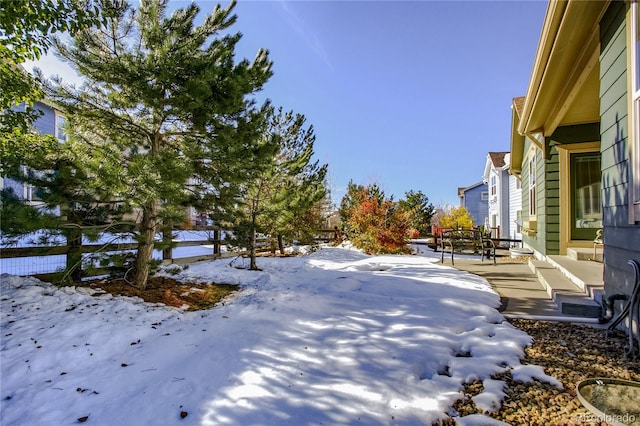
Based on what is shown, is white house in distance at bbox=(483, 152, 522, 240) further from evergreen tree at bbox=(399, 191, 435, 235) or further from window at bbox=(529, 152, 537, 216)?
window at bbox=(529, 152, 537, 216)

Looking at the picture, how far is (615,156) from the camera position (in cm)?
299

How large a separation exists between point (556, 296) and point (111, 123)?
23.1 ft

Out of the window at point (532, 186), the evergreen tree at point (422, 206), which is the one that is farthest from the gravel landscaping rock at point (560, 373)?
the evergreen tree at point (422, 206)

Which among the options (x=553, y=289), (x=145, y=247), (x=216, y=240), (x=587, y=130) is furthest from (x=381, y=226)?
(x=145, y=247)

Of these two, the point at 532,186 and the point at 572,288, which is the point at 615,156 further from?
the point at 532,186

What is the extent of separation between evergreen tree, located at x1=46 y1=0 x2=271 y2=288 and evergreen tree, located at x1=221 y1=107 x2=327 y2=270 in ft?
2.88

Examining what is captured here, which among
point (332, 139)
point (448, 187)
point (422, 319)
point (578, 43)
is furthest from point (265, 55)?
point (448, 187)

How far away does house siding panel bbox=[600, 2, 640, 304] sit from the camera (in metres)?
2.75

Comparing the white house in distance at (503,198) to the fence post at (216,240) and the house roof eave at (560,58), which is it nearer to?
the house roof eave at (560,58)

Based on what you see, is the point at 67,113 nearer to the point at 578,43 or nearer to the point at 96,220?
the point at 96,220

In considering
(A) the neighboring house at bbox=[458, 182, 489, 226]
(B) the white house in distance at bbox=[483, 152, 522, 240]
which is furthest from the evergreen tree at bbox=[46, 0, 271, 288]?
(A) the neighboring house at bbox=[458, 182, 489, 226]

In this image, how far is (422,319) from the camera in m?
3.44

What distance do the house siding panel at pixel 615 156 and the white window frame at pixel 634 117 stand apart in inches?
4.2

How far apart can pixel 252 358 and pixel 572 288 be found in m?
4.47
